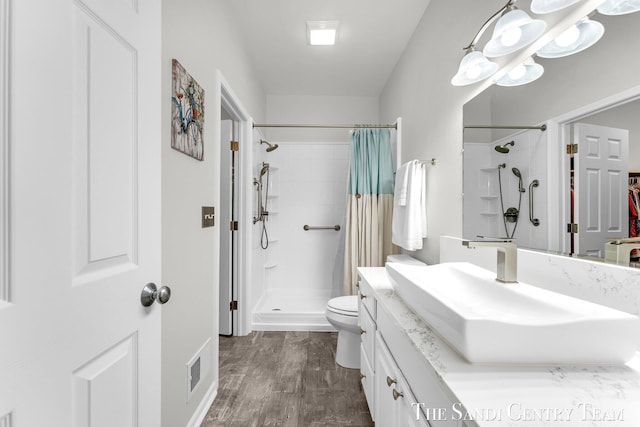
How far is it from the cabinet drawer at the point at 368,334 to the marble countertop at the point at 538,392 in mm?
731

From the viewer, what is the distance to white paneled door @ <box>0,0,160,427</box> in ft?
1.57

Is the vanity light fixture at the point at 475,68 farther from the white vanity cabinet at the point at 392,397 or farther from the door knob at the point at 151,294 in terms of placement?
the door knob at the point at 151,294

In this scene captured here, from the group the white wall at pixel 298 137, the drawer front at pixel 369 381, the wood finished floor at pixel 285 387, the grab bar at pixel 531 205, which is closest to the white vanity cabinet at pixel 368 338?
the drawer front at pixel 369 381

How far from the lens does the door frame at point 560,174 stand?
102 cm

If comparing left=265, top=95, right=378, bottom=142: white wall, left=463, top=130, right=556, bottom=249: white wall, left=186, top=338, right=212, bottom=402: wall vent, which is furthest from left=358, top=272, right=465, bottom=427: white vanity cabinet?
left=265, top=95, right=378, bottom=142: white wall

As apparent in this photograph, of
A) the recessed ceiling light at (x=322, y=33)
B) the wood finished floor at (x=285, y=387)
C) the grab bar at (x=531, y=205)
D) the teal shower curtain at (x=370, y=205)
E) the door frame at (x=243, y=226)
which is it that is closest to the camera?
the grab bar at (x=531, y=205)

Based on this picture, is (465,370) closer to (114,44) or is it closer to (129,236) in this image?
(129,236)

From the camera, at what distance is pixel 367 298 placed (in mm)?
1614

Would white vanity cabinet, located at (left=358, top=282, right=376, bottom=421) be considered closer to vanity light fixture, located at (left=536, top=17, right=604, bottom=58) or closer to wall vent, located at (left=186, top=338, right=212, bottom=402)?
wall vent, located at (left=186, top=338, right=212, bottom=402)

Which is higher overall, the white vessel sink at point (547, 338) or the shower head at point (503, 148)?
the shower head at point (503, 148)

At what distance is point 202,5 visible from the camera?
1619 millimetres

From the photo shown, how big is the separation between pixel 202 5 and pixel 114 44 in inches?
45.3

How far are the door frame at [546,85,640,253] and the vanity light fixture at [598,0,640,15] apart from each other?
25 centimetres

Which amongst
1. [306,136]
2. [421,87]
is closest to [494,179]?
[421,87]
